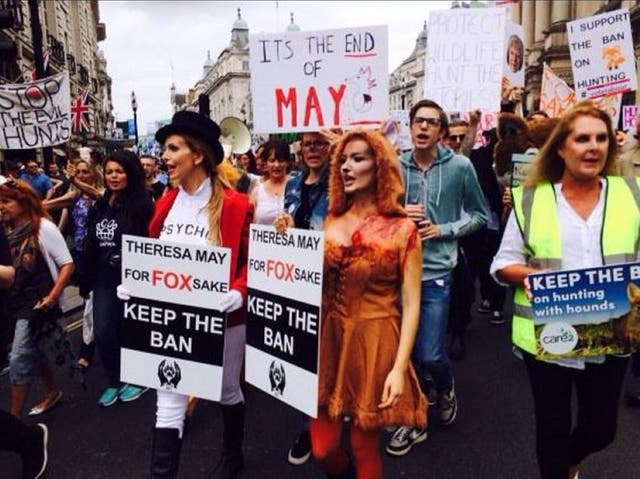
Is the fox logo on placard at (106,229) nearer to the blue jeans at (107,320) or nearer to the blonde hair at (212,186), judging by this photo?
the blue jeans at (107,320)

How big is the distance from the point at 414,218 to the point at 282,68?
137 centimetres

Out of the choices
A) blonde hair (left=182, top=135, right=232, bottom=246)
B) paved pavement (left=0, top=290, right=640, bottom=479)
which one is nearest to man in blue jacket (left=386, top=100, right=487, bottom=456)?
paved pavement (left=0, top=290, right=640, bottom=479)

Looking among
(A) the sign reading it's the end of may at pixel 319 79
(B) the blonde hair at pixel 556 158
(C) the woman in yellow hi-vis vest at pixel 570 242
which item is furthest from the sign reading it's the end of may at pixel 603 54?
(C) the woman in yellow hi-vis vest at pixel 570 242

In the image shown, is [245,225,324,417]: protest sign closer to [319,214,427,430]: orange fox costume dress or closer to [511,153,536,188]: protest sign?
[319,214,427,430]: orange fox costume dress

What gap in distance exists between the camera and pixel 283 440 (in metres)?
4.09

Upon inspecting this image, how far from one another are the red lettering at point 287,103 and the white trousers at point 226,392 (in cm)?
150

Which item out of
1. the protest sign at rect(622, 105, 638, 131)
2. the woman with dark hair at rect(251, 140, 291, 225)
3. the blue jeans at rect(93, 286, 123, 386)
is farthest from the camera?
the protest sign at rect(622, 105, 638, 131)

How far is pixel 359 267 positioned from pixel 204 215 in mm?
946

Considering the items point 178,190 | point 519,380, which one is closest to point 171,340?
point 178,190

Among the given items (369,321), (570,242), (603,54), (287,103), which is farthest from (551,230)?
(603,54)

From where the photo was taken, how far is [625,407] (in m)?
4.46

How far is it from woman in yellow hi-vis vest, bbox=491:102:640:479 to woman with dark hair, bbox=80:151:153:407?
288 cm

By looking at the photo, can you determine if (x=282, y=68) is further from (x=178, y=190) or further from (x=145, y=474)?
(x=145, y=474)

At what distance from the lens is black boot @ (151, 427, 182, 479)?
2.93m
